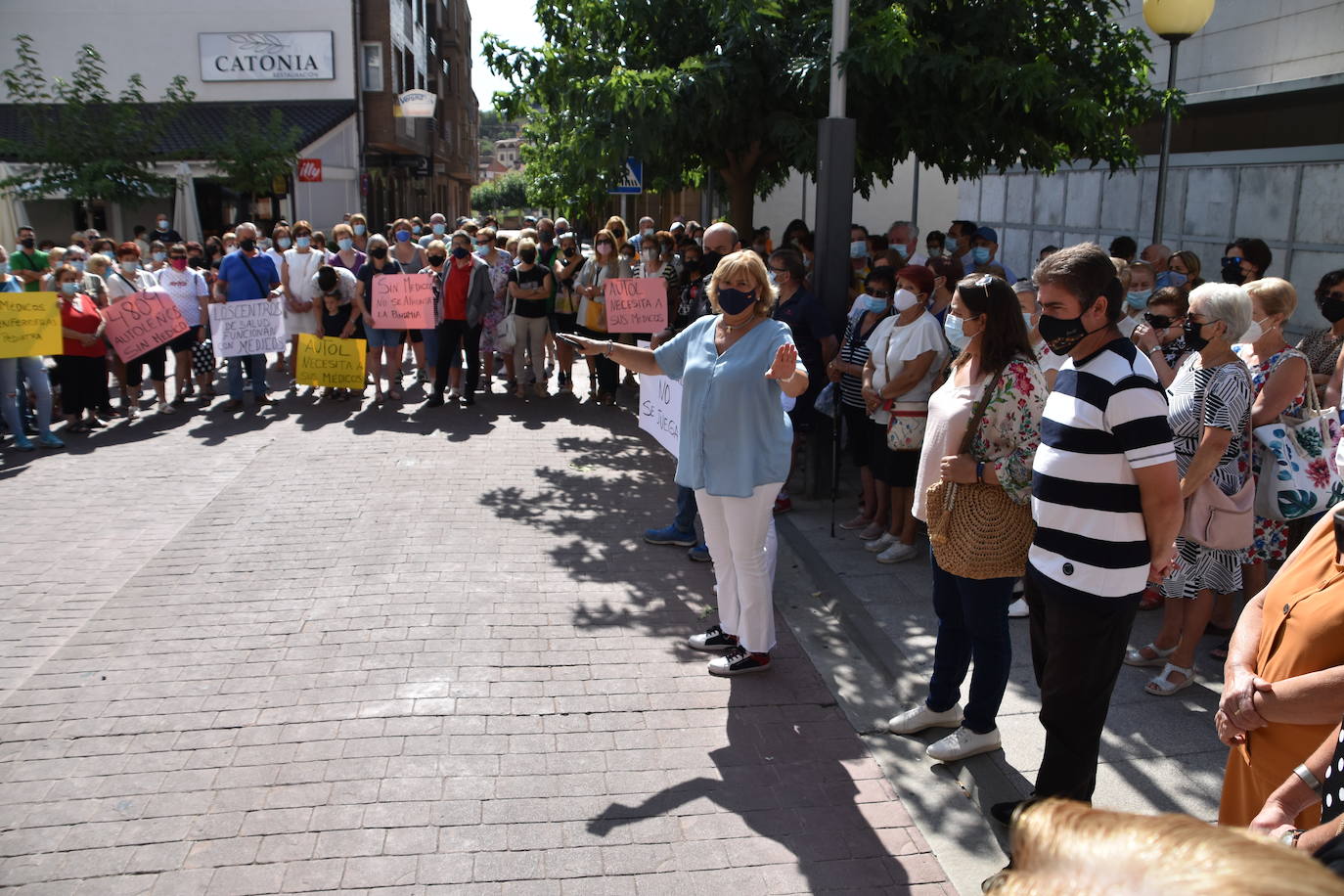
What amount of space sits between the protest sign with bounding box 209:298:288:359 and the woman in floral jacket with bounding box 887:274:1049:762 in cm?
957

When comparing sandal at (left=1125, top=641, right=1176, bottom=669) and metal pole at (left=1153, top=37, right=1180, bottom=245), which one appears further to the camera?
metal pole at (left=1153, top=37, right=1180, bottom=245)

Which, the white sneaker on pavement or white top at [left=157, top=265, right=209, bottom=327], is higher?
white top at [left=157, top=265, right=209, bottom=327]

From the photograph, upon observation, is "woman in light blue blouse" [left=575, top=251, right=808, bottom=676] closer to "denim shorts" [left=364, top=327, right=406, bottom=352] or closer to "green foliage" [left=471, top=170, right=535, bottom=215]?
"denim shorts" [left=364, top=327, right=406, bottom=352]

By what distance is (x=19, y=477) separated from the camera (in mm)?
9273

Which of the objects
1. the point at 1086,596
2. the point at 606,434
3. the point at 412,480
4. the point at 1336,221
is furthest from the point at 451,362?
the point at 1086,596

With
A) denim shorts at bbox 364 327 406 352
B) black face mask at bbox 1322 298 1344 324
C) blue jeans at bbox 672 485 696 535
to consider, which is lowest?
blue jeans at bbox 672 485 696 535

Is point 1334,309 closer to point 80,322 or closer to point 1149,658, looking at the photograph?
point 1149,658

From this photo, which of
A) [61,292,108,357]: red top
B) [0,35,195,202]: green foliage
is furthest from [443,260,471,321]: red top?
[0,35,195,202]: green foliage

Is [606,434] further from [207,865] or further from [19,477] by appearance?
[207,865]

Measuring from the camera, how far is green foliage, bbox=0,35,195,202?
2197 centimetres

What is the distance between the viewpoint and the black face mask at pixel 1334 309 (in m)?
5.45

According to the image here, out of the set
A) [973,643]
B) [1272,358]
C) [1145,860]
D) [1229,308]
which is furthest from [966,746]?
[1145,860]

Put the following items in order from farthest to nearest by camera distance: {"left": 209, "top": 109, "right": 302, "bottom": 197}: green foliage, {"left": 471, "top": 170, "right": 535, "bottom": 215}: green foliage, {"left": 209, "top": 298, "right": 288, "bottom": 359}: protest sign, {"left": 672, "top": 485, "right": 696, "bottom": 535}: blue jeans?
{"left": 471, "top": 170, "right": 535, "bottom": 215}: green foliage, {"left": 209, "top": 109, "right": 302, "bottom": 197}: green foliage, {"left": 209, "top": 298, "right": 288, "bottom": 359}: protest sign, {"left": 672, "top": 485, "right": 696, "bottom": 535}: blue jeans

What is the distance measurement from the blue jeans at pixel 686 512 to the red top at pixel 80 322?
6.74 meters
